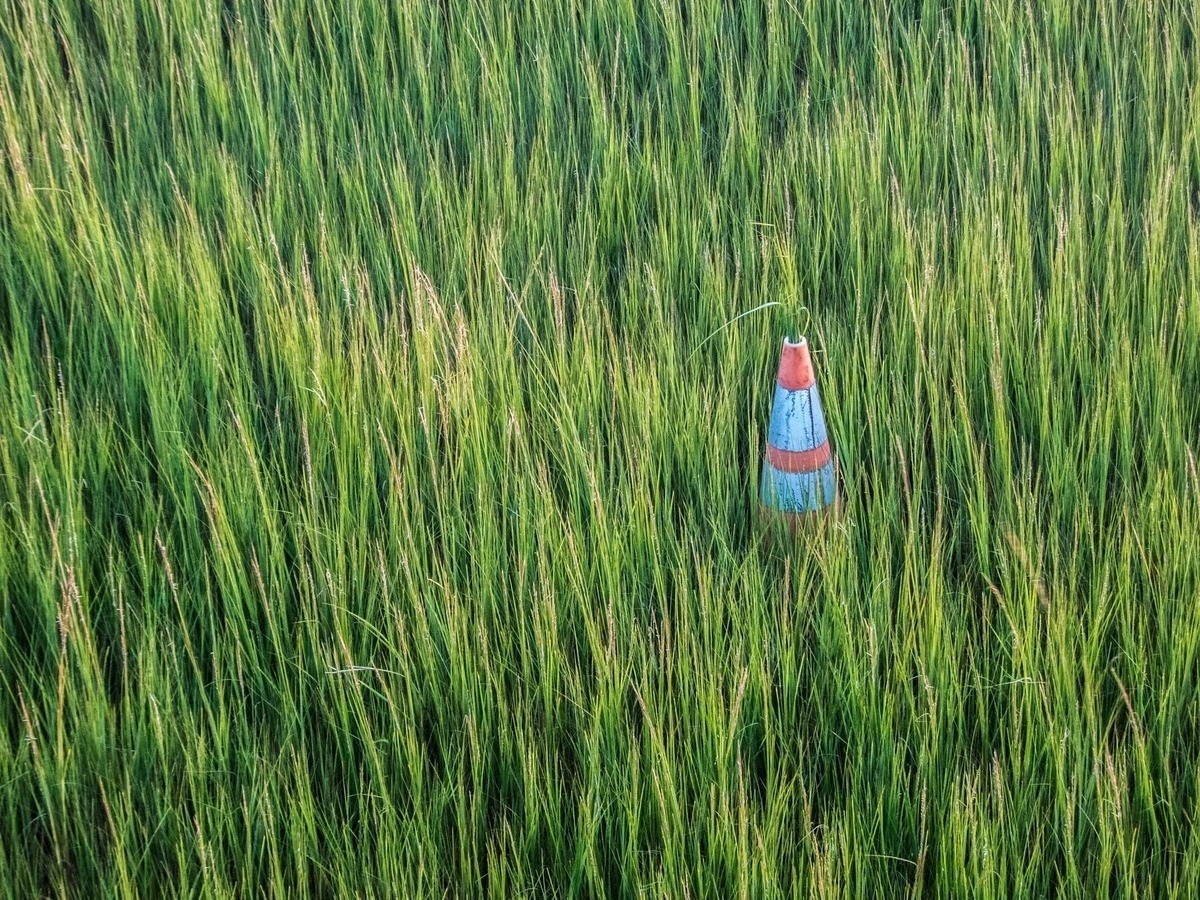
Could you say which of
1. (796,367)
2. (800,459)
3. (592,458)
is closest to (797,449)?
(800,459)

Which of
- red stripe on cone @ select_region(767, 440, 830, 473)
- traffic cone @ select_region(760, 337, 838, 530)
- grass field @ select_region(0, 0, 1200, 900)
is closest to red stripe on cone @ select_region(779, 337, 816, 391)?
traffic cone @ select_region(760, 337, 838, 530)

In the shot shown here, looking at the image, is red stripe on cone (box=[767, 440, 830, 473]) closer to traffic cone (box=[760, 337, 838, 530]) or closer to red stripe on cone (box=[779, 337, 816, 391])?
traffic cone (box=[760, 337, 838, 530])

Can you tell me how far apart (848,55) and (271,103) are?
150cm

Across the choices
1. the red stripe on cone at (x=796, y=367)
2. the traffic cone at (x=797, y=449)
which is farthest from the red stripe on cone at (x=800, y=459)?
the red stripe on cone at (x=796, y=367)

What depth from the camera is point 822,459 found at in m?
1.99

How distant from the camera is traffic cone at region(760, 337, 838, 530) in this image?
1.96 m

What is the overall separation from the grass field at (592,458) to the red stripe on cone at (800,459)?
0.38 feet

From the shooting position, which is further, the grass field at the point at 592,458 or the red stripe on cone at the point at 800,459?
the red stripe on cone at the point at 800,459

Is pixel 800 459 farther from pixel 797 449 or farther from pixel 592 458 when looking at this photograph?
pixel 592 458

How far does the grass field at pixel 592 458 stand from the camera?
5.40 ft

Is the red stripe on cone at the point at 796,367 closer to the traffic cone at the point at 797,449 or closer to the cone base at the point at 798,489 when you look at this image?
the traffic cone at the point at 797,449

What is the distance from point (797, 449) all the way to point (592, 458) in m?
0.35

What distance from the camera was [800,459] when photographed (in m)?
1.97

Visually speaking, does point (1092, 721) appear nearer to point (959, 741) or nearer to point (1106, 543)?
point (959, 741)
